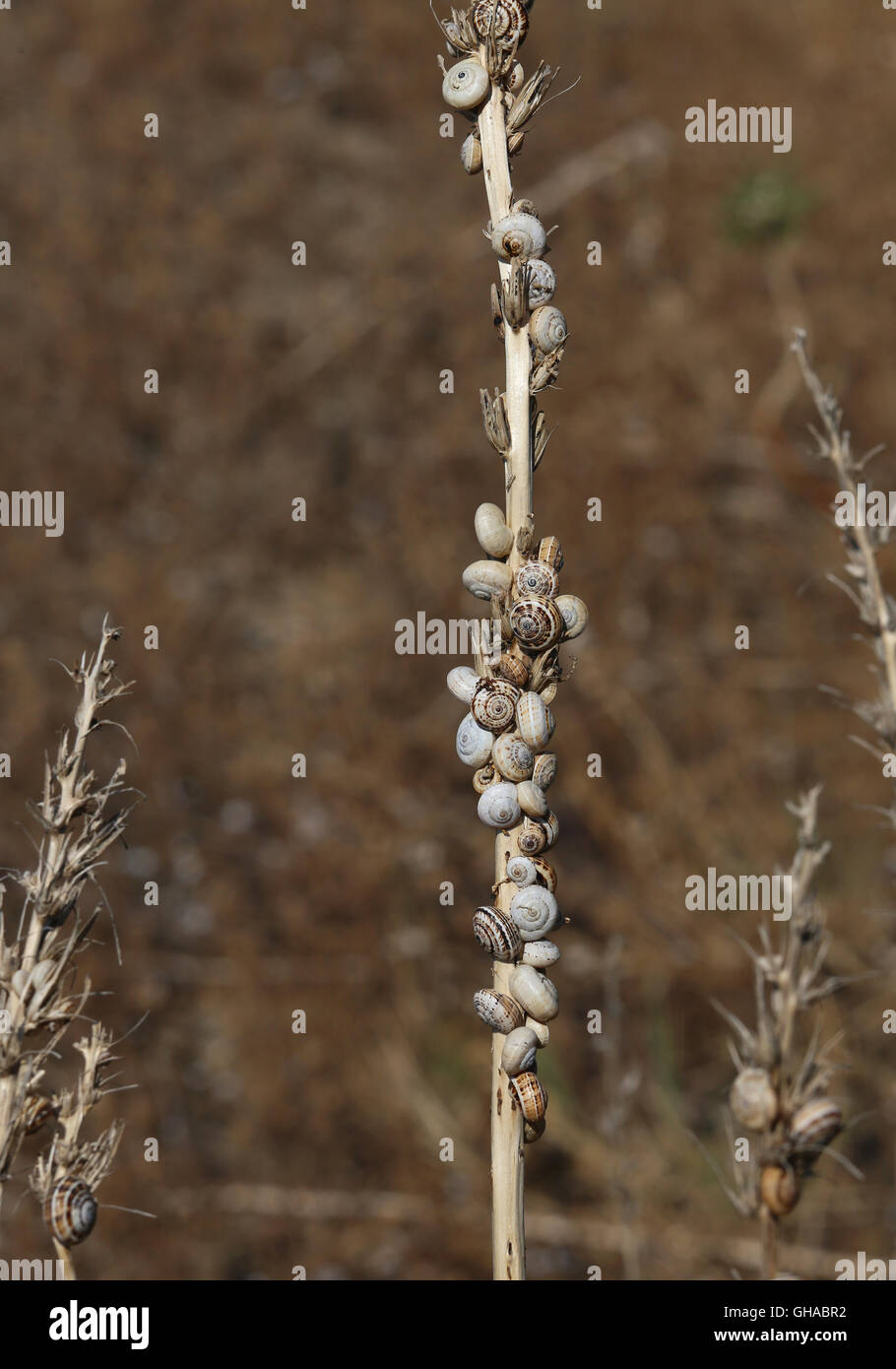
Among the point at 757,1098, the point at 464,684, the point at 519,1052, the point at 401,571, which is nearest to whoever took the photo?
the point at 757,1098

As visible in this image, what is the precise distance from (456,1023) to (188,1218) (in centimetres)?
124

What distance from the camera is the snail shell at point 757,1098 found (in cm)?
92

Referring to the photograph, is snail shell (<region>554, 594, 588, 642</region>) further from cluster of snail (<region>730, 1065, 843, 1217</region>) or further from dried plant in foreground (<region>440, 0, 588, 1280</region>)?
cluster of snail (<region>730, 1065, 843, 1217</region>)

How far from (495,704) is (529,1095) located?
343mm

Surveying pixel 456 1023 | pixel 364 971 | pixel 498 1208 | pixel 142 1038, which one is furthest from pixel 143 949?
pixel 498 1208

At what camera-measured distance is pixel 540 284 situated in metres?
1.15

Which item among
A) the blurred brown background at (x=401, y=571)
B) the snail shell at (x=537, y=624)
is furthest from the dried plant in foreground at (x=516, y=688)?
the blurred brown background at (x=401, y=571)

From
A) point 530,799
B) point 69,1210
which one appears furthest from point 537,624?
point 69,1210

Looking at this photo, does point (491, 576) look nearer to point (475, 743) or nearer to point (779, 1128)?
point (475, 743)

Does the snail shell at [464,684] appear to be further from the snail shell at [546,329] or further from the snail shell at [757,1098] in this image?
the snail shell at [757,1098]

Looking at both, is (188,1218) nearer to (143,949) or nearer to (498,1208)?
(143,949)

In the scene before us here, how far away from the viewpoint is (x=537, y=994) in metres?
1.11

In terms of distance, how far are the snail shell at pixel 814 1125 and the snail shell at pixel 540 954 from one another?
260mm

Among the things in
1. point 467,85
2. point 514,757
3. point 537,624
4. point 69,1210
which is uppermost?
point 467,85
